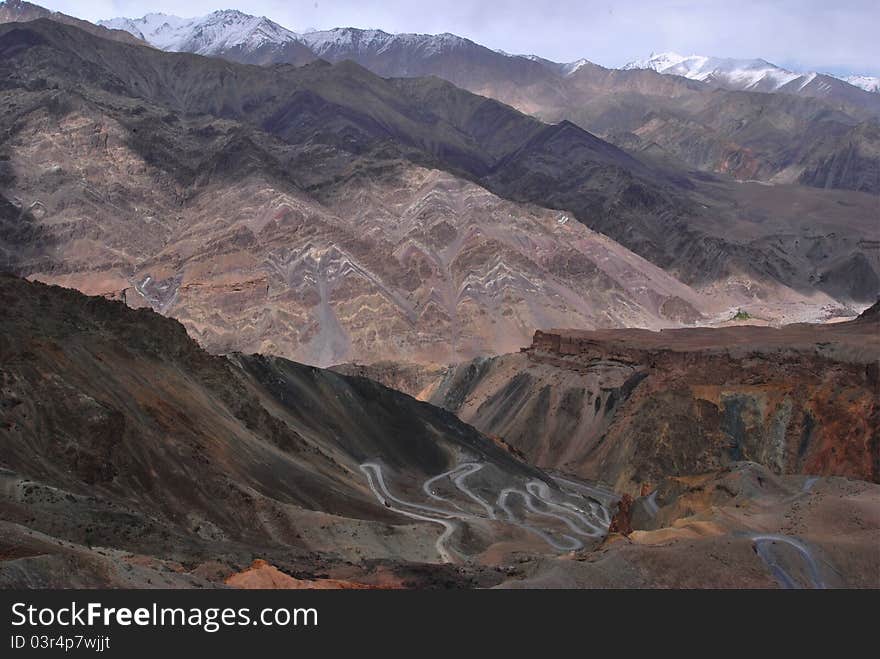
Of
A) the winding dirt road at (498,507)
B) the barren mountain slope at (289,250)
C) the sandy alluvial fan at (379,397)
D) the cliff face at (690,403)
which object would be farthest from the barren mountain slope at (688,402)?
the barren mountain slope at (289,250)

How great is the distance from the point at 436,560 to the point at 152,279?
12213cm

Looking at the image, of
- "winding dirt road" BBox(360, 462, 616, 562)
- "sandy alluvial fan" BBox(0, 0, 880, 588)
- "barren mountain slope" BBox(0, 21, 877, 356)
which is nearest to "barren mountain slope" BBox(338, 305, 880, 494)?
"sandy alluvial fan" BBox(0, 0, 880, 588)

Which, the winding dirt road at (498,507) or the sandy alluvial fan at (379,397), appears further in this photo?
the winding dirt road at (498,507)

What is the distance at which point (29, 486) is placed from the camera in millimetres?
38438

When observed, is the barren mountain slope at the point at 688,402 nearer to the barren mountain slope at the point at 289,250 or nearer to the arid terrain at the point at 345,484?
the arid terrain at the point at 345,484

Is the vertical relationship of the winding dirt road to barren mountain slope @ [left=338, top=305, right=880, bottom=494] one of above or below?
below

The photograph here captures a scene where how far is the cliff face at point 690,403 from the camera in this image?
85.8m

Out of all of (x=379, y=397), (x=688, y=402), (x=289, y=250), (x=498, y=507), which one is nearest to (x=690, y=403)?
(x=688, y=402)

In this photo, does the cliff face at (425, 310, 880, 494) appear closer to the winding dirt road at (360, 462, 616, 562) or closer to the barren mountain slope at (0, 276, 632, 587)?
A: the winding dirt road at (360, 462, 616, 562)

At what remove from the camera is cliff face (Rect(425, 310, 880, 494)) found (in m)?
85.8

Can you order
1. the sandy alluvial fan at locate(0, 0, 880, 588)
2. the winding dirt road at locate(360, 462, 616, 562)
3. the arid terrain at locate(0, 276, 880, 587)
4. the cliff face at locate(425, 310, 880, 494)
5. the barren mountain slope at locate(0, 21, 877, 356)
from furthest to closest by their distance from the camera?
the barren mountain slope at locate(0, 21, 877, 356) → the cliff face at locate(425, 310, 880, 494) → the winding dirt road at locate(360, 462, 616, 562) → the sandy alluvial fan at locate(0, 0, 880, 588) → the arid terrain at locate(0, 276, 880, 587)

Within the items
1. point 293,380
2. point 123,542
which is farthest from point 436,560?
point 293,380

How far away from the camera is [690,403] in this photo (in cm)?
9531

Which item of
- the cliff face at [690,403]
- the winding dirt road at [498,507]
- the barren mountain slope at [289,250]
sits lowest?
the winding dirt road at [498,507]
